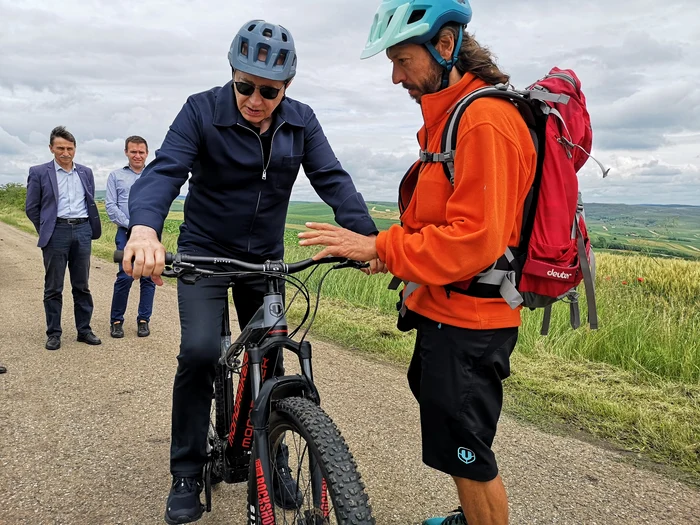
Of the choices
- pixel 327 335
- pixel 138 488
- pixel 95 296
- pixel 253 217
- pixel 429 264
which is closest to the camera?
pixel 429 264

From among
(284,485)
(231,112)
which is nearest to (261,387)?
(284,485)

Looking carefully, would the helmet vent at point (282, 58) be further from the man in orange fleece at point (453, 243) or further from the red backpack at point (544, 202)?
the red backpack at point (544, 202)

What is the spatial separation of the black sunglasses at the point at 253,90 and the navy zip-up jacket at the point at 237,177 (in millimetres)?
A: 168

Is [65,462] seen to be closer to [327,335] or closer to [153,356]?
[153,356]

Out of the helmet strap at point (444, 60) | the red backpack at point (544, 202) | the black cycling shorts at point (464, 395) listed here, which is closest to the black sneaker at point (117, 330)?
the black cycling shorts at point (464, 395)

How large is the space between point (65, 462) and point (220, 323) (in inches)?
72.1

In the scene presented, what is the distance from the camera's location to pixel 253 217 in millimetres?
3070

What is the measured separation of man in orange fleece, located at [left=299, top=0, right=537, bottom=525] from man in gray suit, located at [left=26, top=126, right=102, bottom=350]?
5.61 metres

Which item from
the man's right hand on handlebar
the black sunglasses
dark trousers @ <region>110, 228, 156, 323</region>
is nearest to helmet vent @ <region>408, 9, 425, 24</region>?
the black sunglasses

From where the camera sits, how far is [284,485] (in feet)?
8.48

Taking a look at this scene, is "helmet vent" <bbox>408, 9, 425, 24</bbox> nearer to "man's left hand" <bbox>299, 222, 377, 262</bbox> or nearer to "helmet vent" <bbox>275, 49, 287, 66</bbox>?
"helmet vent" <bbox>275, 49, 287, 66</bbox>

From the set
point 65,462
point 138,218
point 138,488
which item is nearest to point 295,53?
point 138,218

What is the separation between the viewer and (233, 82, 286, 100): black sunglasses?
2.72 meters

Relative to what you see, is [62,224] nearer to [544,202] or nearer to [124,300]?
[124,300]
